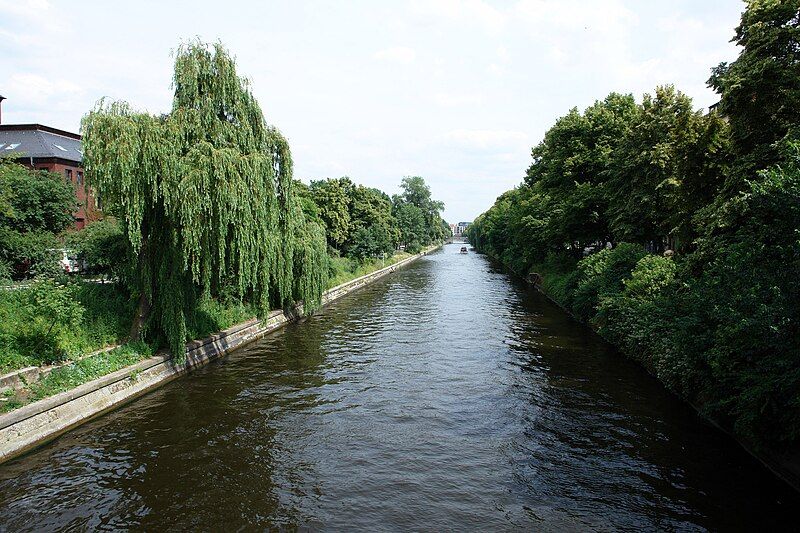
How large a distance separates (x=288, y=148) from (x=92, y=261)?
8201 mm

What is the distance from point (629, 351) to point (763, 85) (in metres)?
9.30

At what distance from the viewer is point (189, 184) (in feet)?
47.5

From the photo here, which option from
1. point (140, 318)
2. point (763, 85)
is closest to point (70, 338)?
point (140, 318)

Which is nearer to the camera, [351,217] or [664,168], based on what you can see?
[664,168]

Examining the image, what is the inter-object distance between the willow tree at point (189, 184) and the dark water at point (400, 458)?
126 inches

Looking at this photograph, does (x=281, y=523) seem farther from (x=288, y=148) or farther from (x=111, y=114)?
(x=288, y=148)

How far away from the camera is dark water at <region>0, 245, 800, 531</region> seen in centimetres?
858

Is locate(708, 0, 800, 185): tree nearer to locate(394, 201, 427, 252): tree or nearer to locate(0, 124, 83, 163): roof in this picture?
locate(0, 124, 83, 163): roof

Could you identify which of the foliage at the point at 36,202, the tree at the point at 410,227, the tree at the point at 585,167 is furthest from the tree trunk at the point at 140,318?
the tree at the point at 410,227

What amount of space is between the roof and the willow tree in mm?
25675

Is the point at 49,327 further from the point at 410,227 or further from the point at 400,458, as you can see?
the point at 410,227

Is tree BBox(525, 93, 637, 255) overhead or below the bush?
overhead

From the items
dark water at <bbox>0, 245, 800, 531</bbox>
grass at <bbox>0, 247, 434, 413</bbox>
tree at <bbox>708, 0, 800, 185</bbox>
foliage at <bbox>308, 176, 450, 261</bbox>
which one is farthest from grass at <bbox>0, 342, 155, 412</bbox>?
foliage at <bbox>308, 176, 450, 261</bbox>

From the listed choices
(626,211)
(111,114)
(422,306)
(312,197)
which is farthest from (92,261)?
(312,197)
